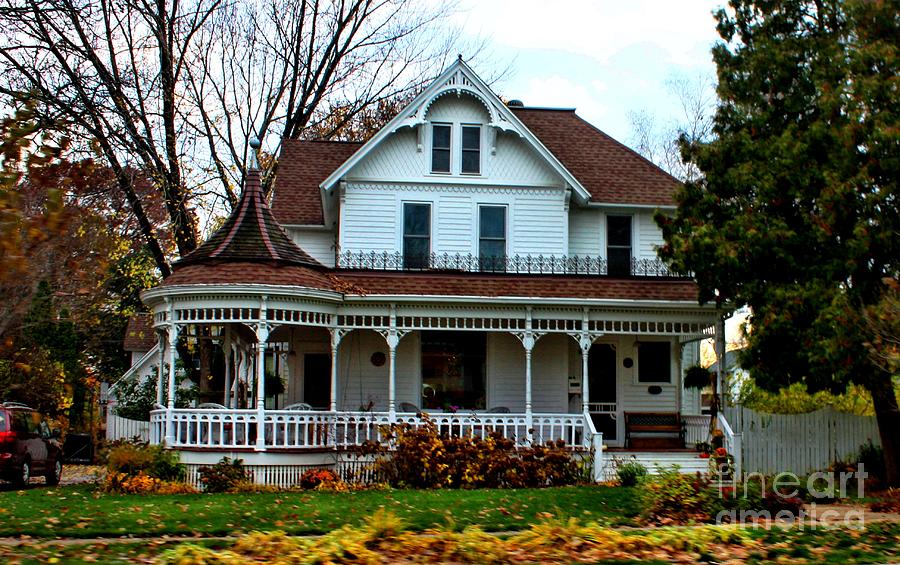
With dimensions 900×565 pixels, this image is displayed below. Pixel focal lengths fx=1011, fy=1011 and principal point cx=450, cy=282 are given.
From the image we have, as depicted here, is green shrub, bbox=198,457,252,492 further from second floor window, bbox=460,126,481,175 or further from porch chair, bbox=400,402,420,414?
second floor window, bbox=460,126,481,175

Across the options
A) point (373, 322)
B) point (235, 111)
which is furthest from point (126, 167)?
point (373, 322)

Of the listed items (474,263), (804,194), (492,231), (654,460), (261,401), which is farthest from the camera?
(492,231)

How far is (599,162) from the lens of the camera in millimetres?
28328

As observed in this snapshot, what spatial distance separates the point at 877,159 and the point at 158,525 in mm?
13647

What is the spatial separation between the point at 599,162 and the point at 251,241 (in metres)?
11.1

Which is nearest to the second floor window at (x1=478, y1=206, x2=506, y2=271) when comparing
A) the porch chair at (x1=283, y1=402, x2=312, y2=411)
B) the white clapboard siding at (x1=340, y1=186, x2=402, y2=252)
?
the white clapboard siding at (x1=340, y1=186, x2=402, y2=252)

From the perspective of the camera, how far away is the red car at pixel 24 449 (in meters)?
21.4

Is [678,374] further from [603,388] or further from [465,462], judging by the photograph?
[465,462]

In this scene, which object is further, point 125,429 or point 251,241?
point 125,429

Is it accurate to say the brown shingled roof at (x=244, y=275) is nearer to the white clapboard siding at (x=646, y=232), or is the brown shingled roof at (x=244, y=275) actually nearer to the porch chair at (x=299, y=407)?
the porch chair at (x=299, y=407)

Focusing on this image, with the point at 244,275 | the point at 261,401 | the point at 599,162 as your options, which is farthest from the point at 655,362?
the point at 244,275

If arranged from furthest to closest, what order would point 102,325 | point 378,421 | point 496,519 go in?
point 102,325 → point 378,421 → point 496,519

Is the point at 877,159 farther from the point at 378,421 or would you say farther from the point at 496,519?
the point at 378,421

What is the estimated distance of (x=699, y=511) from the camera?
14.7 meters
